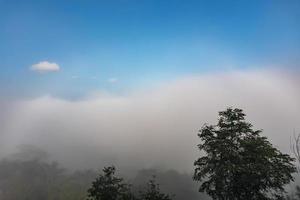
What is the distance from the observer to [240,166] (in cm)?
5147

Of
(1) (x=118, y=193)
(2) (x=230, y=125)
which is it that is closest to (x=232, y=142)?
(2) (x=230, y=125)

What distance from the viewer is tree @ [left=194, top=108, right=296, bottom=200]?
2023 inches

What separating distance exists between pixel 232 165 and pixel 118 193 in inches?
671

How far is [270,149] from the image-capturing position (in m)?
53.6

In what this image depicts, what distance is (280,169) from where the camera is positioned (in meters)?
52.0

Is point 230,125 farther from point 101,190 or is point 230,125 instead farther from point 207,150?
point 101,190

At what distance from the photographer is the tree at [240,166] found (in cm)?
5138

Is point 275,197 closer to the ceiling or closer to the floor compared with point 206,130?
closer to the floor

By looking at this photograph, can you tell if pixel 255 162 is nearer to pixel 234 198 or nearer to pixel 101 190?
pixel 234 198

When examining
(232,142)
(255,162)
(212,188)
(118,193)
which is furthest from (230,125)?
(118,193)

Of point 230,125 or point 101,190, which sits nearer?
point 101,190

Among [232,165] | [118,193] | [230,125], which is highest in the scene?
[230,125]

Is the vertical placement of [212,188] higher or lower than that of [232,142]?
lower

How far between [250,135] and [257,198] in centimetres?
941
